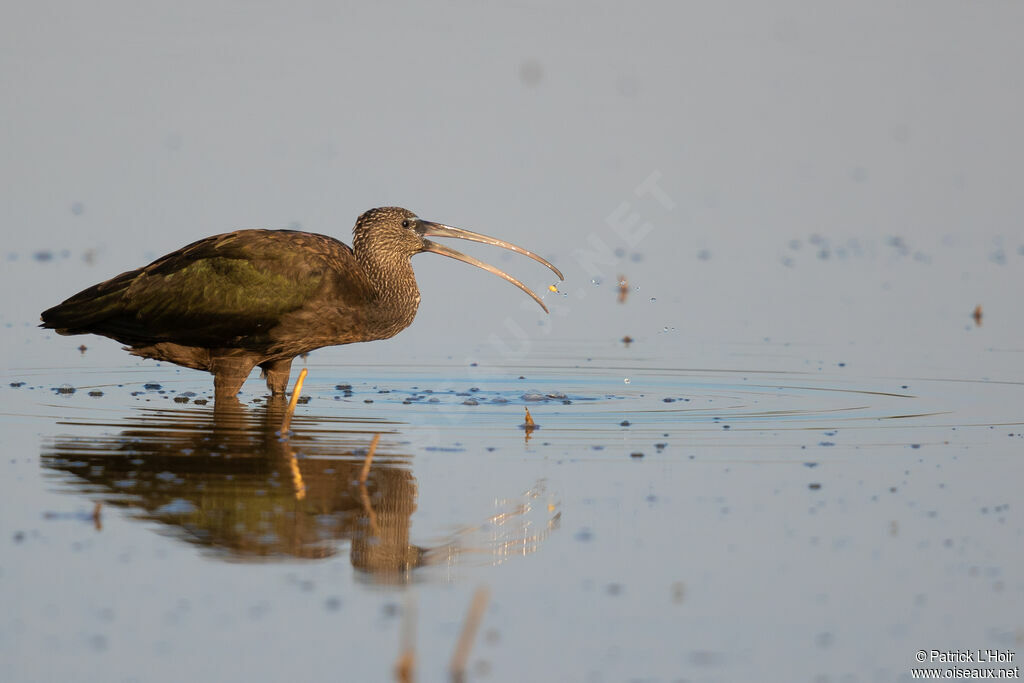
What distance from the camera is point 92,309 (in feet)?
38.2

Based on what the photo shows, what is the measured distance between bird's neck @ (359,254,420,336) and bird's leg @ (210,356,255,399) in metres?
1.09

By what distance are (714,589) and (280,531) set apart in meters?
2.17

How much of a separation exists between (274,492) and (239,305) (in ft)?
9.89

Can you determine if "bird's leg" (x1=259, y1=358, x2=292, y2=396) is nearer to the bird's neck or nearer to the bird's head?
the bird's neck

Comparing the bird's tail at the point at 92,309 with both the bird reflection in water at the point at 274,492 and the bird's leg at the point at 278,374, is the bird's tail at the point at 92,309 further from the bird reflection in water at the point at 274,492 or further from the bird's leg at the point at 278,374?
the bird's leg at the point at 278,374

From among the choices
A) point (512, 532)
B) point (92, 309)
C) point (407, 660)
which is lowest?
point (407, 660)

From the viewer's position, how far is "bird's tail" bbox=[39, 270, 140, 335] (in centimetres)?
1159

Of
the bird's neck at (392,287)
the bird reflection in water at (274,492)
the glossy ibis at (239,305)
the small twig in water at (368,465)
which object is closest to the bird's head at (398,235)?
the bird's neck at (392,287)

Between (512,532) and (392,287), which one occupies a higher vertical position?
(392,287)

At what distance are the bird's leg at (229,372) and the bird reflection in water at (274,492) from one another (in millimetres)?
761

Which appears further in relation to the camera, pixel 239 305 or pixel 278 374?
pixel 278 374

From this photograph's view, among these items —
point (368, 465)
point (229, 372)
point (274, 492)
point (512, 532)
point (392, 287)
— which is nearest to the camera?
point (512, 532)

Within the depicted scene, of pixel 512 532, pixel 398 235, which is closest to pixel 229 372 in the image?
pixel 398 235

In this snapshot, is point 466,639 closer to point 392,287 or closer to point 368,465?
point 368,465
